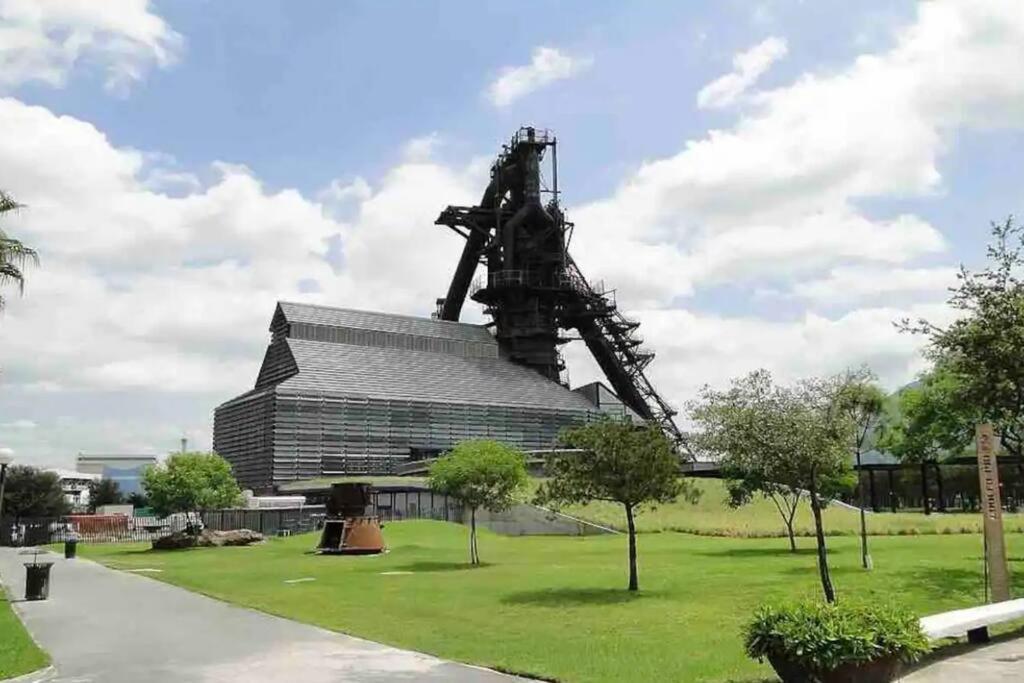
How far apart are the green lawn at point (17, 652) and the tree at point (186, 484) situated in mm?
32752

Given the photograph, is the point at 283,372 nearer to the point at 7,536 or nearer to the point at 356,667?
the point at 7,536

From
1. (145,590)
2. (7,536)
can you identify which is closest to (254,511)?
(7,536)

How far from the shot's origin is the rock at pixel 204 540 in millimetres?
48875

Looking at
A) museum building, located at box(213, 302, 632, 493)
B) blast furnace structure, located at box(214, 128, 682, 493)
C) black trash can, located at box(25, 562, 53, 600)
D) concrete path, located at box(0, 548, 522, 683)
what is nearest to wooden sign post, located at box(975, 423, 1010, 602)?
concrete path, located at box(0, 548, 522, 683)

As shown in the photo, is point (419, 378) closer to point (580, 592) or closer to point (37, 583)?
point (37, 583)

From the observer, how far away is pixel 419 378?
92.9 meters

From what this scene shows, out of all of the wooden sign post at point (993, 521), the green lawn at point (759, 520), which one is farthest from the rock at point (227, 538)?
the wooden sign post at point (993, 521)

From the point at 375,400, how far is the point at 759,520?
43887 mm

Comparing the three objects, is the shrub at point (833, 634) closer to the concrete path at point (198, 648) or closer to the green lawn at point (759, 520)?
the concrete path at point (198, 648)

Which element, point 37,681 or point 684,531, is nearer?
point 37,681

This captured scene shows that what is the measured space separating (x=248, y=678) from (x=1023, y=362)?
61.5 ft

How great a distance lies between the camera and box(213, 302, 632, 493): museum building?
81.4 metres

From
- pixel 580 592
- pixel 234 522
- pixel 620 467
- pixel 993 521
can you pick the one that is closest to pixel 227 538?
pixel 234 522

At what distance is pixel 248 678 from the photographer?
1198 centimetres
